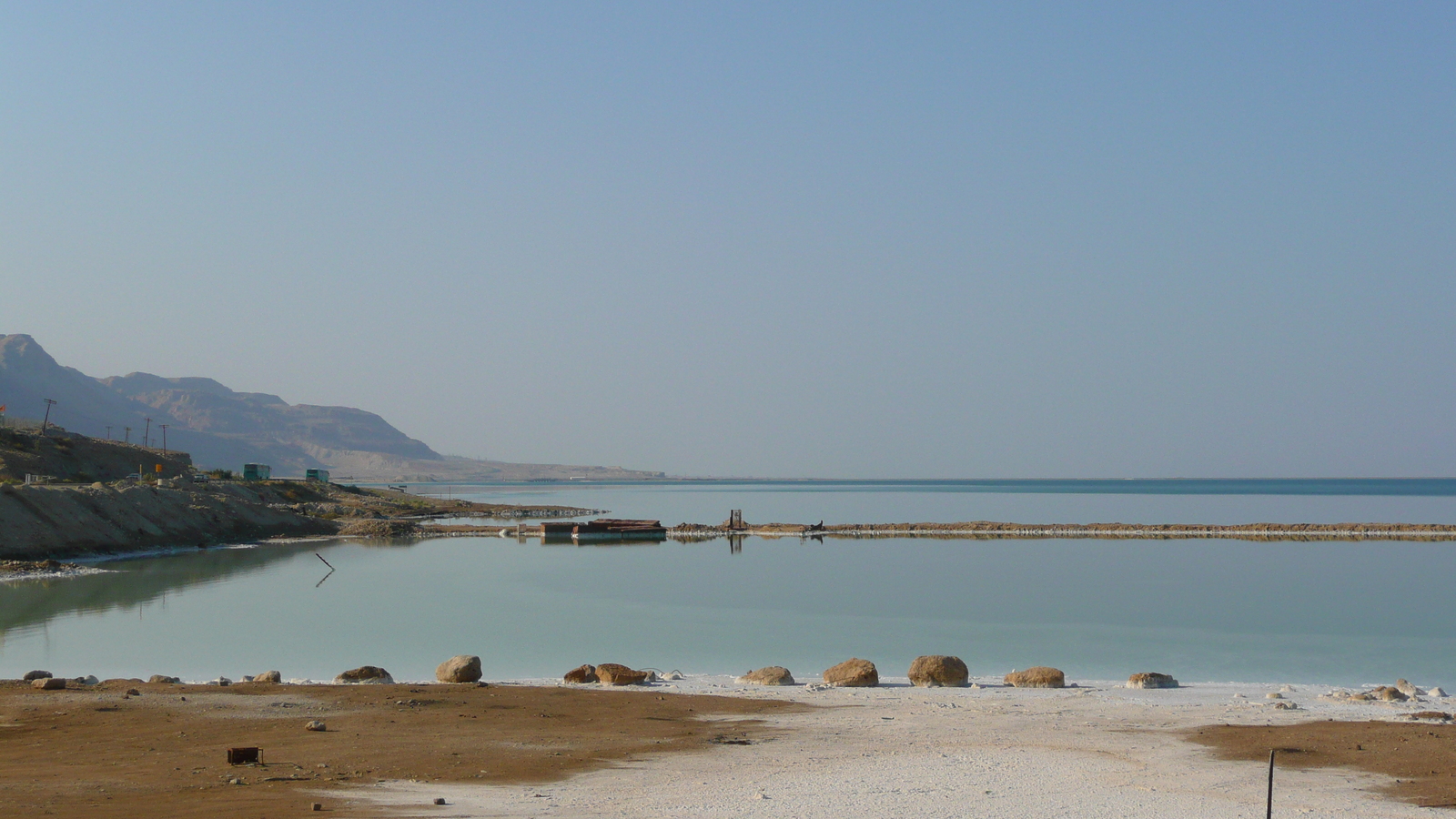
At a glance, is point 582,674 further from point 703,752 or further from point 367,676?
point 703,752

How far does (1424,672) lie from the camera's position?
1958cm

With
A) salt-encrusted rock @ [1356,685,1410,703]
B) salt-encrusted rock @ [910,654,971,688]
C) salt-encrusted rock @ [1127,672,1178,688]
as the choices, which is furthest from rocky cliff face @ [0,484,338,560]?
salt-encrusted rock @ [1356,685,1410,703]

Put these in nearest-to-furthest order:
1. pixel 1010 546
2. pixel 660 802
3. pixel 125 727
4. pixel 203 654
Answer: pixel 660 802 → pixel 125 727 → pixel 203 654 → pixel 1010 546

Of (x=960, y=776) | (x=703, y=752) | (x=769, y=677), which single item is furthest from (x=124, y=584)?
(x=960, y=776)

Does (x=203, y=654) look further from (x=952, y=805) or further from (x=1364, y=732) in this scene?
(x=1364, y=732)

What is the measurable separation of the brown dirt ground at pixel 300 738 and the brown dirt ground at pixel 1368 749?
5606mm

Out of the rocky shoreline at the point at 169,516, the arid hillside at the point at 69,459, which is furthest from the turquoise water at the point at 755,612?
the arid hillside at the point at 69,459

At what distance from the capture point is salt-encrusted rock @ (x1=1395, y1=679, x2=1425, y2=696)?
16109 mm

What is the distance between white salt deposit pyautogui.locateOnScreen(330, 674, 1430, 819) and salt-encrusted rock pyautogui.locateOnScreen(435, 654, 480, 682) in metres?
5.79

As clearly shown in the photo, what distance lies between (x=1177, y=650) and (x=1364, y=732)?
9812mm

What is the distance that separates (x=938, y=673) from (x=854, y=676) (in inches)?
55.8

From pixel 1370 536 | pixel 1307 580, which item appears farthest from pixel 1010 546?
pixel 1370 536

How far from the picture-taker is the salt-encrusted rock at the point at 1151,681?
16703 mm

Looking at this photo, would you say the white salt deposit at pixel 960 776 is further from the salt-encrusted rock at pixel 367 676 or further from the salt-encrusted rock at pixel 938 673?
the salt-encrusted rock at pixel 367 676
